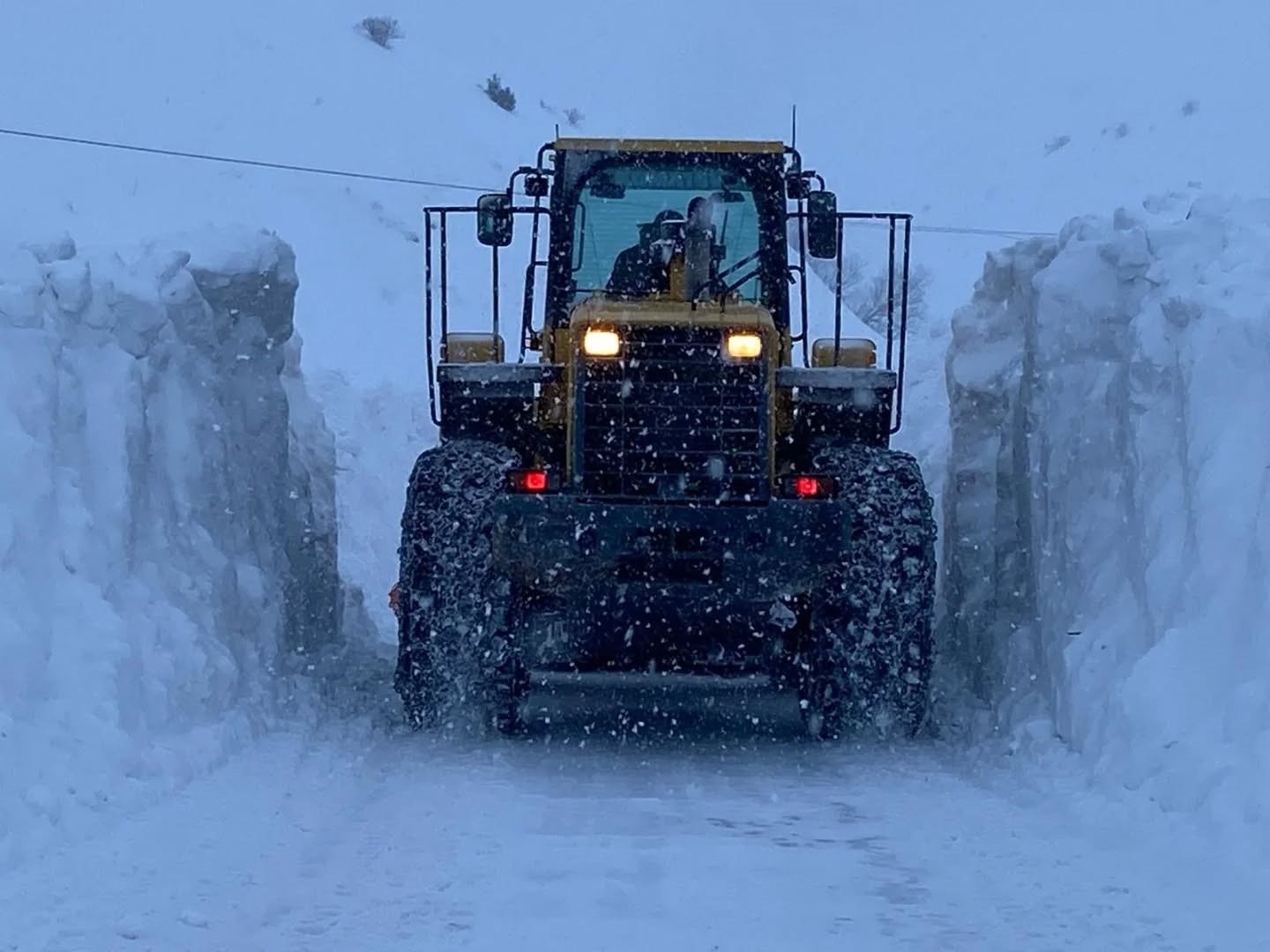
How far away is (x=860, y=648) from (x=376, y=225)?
1238 inches

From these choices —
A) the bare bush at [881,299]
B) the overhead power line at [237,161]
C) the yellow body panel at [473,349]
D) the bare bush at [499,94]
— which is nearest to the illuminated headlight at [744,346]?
the yellow body panel at [473,349]

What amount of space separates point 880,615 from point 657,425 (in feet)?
4.71

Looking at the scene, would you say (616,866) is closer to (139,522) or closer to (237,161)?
(139,522)

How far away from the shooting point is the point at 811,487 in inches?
405

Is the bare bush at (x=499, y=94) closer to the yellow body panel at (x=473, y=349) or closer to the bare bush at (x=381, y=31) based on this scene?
the bare bush at (x=381, y=31)

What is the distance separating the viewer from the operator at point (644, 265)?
11.3m

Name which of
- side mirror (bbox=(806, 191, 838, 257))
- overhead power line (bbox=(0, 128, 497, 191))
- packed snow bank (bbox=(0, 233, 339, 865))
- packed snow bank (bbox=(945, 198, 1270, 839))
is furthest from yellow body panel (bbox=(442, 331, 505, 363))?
overhead power line (bbox=(0, 128, 497, 191))

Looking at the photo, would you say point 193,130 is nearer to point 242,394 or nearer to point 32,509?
point 242,394

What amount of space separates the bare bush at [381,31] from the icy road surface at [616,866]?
154ft

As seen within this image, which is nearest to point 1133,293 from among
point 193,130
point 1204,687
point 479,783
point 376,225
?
point 1204,687

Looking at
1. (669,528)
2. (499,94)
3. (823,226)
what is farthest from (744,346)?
(499,94)

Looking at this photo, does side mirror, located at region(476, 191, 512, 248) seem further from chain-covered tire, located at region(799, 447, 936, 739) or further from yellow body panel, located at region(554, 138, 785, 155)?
chain-covered tire, located at region(799, 447, 936, 739)

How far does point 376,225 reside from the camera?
40.7m

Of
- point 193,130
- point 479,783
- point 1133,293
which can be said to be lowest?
point 479,783
